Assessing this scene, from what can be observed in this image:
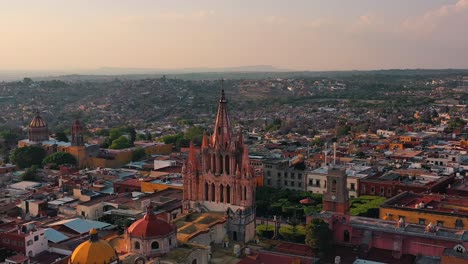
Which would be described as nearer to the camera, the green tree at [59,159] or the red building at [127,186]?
the red building at [127,186]

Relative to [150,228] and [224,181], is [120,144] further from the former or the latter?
[150,228]

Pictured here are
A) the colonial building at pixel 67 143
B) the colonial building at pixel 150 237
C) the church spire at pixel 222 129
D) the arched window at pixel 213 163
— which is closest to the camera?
the colonial building at pixel 150 237

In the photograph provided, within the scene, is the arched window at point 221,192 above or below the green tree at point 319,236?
above

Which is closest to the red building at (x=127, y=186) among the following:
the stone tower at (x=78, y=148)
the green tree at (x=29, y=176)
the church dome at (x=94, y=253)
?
the green tree at (x=29, y=176)

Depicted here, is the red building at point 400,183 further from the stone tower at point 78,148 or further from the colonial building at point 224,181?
the stone tower at point 78,148

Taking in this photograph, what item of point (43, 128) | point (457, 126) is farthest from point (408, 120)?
point (43, 128)

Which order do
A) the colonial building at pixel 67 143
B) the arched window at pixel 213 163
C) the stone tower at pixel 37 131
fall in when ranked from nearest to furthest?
the arched window at pixel 213 163 < the colonial building at pixel 67 143 < the stone tower at pixel 37 131

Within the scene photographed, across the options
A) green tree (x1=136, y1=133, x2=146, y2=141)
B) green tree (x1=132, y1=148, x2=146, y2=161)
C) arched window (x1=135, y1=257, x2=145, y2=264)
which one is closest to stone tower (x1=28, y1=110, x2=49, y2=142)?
green tree (x1=132, y1=148, x2=146, y2=161)
